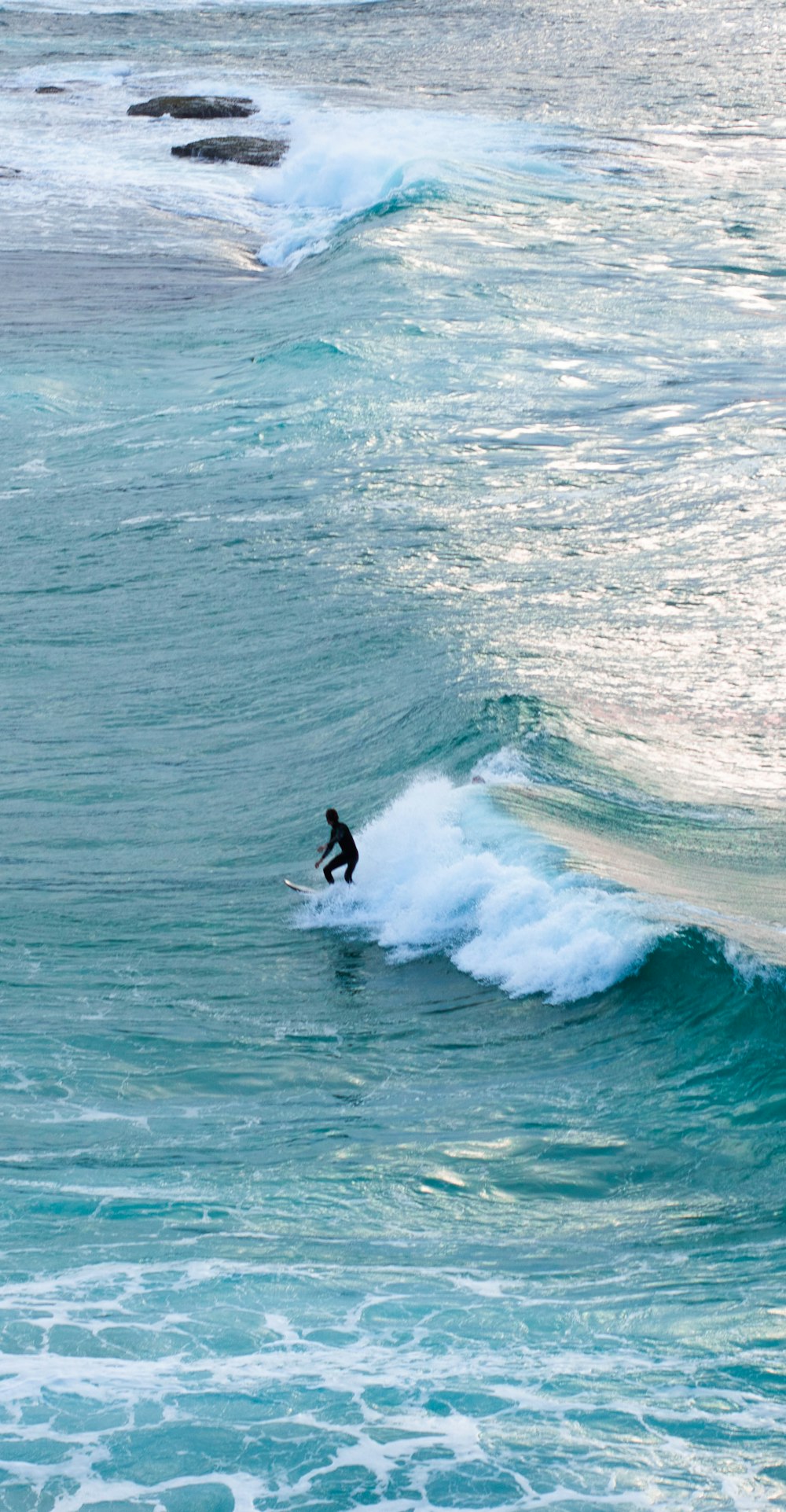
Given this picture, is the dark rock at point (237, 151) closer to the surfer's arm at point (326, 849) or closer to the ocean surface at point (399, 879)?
the ocean surface at point (399, 879)

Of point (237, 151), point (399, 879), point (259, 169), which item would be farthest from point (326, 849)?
point (237, 151)

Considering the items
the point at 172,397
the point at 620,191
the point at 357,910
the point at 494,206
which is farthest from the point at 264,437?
the point at 620,191

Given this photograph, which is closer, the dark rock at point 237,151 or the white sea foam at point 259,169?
the white sea foam at point 259,169

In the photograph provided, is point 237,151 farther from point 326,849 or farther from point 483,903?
point 483,903

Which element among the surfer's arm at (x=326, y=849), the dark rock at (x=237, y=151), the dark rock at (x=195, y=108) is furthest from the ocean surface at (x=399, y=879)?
the dark rock at (x=195, y=108)

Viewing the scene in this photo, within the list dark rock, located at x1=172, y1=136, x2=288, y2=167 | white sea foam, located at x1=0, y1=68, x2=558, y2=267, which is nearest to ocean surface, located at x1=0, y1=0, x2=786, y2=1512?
white sea foam, located at x1=0, y1=68, x2=558, y2=267
